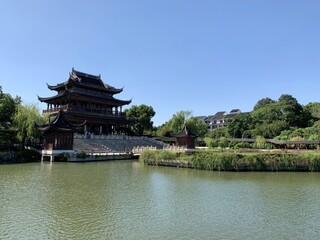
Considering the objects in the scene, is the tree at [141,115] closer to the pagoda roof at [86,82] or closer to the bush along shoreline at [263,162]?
the pagoda roof at [86,82]

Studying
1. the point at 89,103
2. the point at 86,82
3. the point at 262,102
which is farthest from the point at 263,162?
the point at 262,102

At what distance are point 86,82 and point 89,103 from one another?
14.5 ft

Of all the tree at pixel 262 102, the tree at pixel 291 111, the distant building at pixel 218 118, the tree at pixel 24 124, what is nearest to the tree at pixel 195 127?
the tree at pixel 291 111

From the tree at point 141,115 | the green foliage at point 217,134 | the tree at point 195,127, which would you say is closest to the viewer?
the tree at point 141,115

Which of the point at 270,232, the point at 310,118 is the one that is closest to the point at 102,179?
the point at 270,232

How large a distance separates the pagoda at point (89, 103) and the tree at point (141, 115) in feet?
29.5

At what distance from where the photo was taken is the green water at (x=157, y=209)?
32.0 feet

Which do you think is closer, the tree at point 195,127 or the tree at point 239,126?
the tree at point 195,127

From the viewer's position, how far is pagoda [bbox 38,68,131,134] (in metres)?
49.9

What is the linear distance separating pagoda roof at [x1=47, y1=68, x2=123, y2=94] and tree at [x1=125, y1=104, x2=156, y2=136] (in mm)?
9218

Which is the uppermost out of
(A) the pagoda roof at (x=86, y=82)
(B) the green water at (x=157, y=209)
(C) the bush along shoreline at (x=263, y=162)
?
(A) the pagoda roof at (x=86, y=82)

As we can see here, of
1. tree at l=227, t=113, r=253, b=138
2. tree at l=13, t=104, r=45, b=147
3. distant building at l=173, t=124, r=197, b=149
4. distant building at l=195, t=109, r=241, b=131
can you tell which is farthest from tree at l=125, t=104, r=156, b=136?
distant building at l=195, t=109, r=241, b=131

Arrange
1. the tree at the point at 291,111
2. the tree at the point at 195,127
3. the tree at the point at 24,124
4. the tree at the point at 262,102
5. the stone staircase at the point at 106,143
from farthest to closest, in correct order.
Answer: the tree at the point at 262,102 < the tree at the point at 291,111 < the tree at the point at 195,127 < the stone staircase at the point at 106,143 < the tree at the point at 24,124

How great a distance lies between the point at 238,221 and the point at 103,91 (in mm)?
50561
